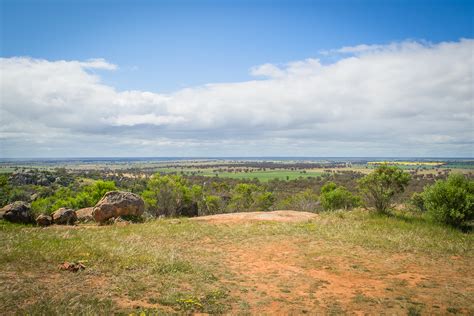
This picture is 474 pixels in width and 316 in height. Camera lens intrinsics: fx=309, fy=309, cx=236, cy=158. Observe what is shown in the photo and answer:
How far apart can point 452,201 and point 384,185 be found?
490 centimetres

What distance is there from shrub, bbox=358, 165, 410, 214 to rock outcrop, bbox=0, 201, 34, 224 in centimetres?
2349

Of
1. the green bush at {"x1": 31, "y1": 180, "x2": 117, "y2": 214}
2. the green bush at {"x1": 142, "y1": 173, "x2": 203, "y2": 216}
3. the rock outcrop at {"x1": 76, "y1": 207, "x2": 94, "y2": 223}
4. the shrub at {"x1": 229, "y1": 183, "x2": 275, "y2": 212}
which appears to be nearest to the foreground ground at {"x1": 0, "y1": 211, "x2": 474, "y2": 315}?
the rock outcrop at {"x1": 76, "y1": 207, "x2": 94, "y2": 223}

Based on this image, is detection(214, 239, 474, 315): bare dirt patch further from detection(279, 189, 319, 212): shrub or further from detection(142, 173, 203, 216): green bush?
detection(279, 189, 319, 212): shrub

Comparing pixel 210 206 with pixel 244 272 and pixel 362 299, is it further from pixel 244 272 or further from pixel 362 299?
pixel 362 299

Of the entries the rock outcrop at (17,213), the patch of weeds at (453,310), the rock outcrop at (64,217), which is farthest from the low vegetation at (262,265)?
the rock outcrop at (64,217)

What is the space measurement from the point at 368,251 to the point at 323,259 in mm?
2664

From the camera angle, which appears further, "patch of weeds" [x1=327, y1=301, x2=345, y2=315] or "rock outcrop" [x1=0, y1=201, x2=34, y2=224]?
"rock outcrop" [x1=0, y1=201, x2=34, y2=224]

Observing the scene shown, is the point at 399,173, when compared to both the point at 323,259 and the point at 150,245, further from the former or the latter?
the point at 150,245

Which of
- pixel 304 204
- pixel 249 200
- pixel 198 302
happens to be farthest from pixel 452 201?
pixel 249 200

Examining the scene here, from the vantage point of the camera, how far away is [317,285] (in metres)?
9.82

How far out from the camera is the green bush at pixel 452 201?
58.9 feet

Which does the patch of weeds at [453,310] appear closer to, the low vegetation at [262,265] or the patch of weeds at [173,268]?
the low vegetation at [262,265]

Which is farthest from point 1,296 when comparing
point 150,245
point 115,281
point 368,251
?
point 368,251

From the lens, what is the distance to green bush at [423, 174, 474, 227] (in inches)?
706
